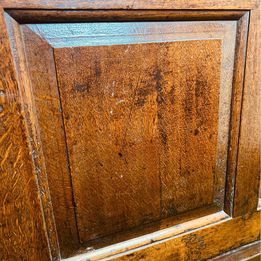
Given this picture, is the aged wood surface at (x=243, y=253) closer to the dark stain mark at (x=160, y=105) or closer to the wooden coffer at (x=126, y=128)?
the wooden coffer at (x=126, y=128)

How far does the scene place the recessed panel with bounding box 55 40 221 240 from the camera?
442mm

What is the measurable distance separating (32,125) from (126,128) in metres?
0.18

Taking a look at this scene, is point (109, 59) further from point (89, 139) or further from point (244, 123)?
point (244, 123)

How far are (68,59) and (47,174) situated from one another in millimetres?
221

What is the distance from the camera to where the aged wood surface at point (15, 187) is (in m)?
0.38

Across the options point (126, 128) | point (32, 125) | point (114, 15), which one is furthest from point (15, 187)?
point (114, 15)

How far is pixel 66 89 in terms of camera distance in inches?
16.8

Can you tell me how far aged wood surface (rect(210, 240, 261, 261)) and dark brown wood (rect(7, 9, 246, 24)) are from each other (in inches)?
24.2

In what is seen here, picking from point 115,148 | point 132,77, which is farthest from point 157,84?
point 115,148

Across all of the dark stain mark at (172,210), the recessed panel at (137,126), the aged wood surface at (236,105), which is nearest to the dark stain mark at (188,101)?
the recessed panel at (137,126)

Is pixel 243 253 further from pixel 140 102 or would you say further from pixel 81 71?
pixel 81 71

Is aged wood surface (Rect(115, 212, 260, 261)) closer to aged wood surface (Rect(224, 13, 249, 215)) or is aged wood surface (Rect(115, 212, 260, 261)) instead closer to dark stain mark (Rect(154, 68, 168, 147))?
aged wood surface (Rect(224, 13, 249, 215))

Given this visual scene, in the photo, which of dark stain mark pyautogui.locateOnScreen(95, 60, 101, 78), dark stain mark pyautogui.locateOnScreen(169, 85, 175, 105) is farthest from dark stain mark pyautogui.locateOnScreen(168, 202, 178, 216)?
dark stain mark pyautogui.locateOnScreen(95, 60, 101, 78)

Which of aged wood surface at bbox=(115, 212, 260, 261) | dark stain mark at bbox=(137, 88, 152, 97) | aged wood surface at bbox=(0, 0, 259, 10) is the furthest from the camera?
aged wood surface at bbox=(115, 212, 260, 261)
